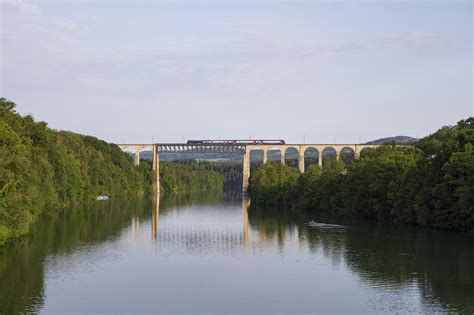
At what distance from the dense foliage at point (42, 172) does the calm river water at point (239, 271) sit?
92.2 inches

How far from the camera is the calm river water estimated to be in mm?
28609

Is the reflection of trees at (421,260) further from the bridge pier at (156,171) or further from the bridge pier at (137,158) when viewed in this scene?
the bridge pier at (137,158)

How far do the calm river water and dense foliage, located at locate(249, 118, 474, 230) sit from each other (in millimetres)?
2238

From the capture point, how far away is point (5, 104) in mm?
59844

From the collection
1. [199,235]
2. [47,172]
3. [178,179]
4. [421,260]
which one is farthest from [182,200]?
[421,260]

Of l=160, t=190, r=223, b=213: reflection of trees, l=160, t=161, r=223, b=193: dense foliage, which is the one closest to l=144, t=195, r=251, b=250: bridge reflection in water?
l=160, t=190, r=223, b=213: reflection of trees

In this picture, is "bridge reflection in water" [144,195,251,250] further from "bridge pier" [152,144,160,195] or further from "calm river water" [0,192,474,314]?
"bridge pier" [152,144,160,195]

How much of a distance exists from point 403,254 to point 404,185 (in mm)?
18950

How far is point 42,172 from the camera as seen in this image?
59.0 metres

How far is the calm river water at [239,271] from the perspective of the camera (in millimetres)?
28609

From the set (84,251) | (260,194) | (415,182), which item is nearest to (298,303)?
(84,251)

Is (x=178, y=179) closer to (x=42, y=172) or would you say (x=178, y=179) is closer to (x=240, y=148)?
(x=240, y=148)

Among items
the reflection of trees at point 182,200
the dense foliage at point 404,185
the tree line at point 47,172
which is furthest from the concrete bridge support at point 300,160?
the dense foliage at point 404,185

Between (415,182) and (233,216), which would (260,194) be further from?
(415,182)
